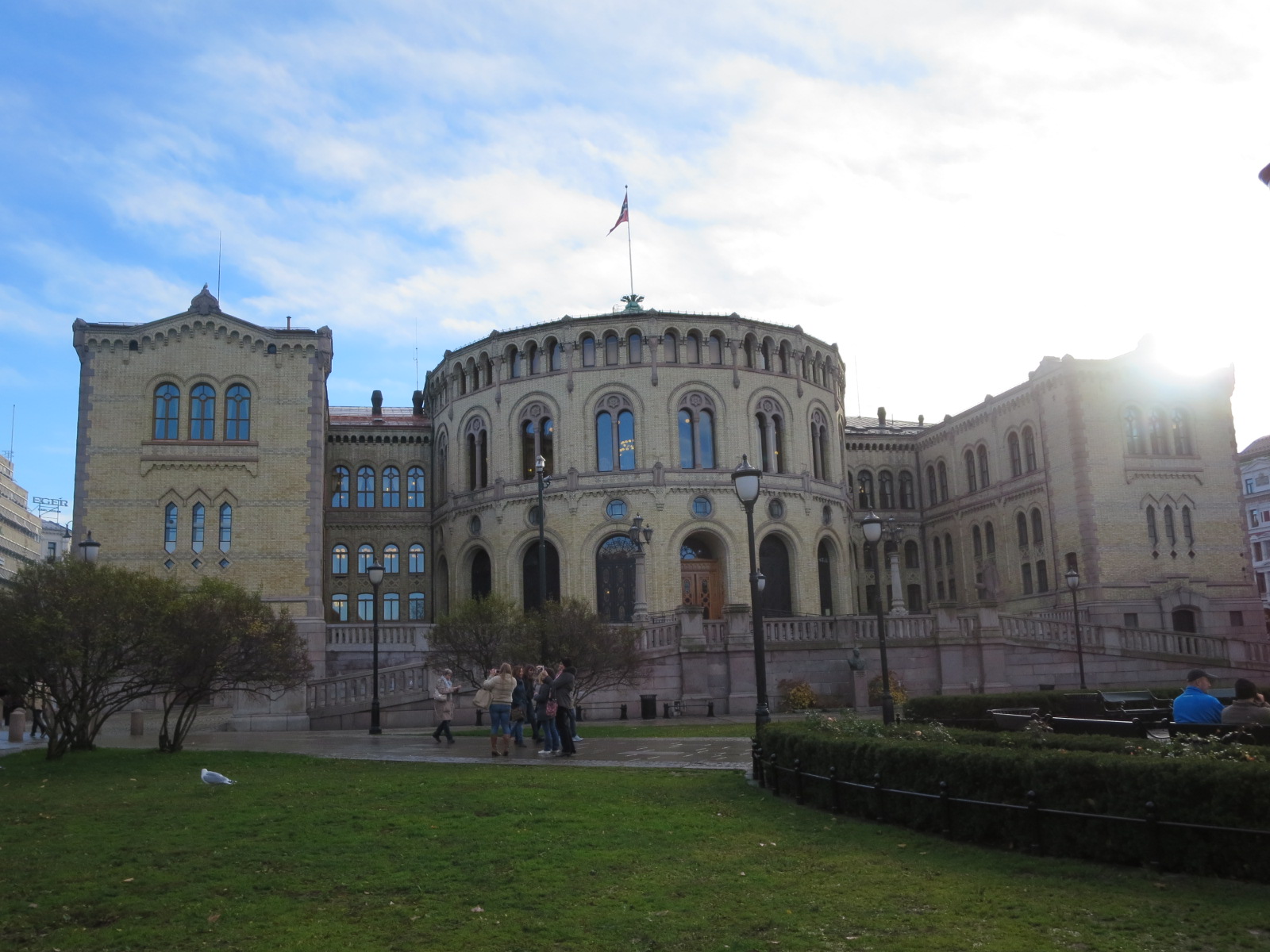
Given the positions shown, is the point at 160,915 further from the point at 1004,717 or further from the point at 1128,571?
the point at 1128,571

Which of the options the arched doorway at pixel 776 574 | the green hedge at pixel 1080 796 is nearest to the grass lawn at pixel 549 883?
the green hedge at pixel 1080 796

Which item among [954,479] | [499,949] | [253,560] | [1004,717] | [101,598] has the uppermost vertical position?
[954,479]

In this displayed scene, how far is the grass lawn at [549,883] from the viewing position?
26.9 ft

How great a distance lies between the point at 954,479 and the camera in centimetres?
6156

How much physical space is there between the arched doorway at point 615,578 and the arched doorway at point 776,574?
582cm

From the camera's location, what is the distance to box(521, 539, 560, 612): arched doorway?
166 feet

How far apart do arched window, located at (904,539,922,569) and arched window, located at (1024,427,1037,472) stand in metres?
10.5

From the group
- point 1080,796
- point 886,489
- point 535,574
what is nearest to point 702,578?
point 535,574

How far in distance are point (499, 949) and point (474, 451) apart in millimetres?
46633

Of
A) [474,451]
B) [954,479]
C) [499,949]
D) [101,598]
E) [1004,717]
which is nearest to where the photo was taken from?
[499,949]

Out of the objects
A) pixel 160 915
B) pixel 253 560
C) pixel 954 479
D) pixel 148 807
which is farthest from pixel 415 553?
pixel 160 915

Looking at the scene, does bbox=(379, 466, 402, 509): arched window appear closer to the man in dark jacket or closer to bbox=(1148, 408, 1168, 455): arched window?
bbox=(1148, 408, 1168, 455): arched window

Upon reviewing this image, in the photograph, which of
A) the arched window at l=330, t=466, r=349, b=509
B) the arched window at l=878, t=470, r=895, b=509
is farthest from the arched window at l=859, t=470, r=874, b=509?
the arched window at l=330, t=466, r=349, b=509

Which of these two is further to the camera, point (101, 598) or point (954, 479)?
point (954, 479)
